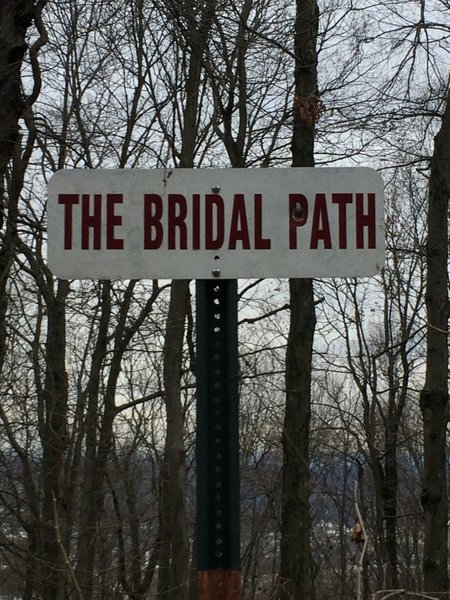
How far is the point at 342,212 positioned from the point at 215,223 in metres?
0.29

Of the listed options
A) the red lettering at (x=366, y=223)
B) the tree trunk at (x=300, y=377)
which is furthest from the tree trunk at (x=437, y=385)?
the red lettering at (x=366, y=223)

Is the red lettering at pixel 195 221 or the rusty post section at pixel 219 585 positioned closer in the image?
the rusty post section at pixel 219 585

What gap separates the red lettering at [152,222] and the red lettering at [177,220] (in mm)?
23

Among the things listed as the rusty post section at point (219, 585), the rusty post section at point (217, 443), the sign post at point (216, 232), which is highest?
the sign post at point (216, 232)

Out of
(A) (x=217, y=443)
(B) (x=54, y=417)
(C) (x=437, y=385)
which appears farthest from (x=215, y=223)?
(B) (x=54, y=417)

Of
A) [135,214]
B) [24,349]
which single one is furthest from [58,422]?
[135,214]

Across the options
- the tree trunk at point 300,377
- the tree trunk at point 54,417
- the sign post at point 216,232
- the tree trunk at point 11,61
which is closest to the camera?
the sign post at point 216,232

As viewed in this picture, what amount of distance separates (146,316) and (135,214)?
49.5 feet

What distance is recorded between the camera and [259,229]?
2.13m

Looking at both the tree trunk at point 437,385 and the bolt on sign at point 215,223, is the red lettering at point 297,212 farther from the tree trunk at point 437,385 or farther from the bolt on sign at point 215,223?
the tree trunk at point 437,385

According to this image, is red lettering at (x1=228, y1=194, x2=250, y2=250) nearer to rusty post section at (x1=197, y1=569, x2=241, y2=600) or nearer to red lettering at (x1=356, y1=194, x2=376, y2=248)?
red lettering at (x1=356, y1=194, x2=376, y2=248)

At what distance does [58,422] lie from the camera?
44.6 feet

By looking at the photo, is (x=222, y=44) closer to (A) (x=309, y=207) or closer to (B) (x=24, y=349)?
(A) (x=309, y=207)

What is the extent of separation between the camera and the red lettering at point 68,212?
7.06 ft
